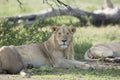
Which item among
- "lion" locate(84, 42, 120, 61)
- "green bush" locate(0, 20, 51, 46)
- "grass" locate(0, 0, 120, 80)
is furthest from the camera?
"green bush" locate(0, 20, 51, 46)

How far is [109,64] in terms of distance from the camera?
41.2 ft

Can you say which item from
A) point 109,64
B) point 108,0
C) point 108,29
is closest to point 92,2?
point 108,0

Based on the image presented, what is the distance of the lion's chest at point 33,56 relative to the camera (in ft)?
38.4

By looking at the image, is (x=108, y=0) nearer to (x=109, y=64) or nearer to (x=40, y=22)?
(x=40, y=22)

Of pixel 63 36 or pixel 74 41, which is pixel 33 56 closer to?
pixel 63 36

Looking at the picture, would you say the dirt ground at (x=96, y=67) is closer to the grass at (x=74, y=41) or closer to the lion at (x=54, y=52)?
the grass at (x=74, y=41)

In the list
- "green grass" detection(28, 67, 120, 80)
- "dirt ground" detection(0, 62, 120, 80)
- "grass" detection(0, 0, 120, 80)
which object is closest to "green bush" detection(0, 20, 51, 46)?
"grass" detection(0, 0, 120, 80)

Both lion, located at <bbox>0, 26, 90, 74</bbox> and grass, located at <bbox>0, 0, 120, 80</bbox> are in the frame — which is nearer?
grass, located at <bbox>0, 0, 120, 80</bbox>

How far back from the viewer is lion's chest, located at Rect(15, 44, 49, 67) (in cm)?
1171

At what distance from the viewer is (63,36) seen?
1163cm

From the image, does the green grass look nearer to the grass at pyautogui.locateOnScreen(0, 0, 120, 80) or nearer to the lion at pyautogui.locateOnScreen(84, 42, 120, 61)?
the grass at pyautogui.locateOnScreen(0, 0, 120, 80)

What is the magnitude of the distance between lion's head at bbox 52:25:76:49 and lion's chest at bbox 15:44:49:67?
1.50 feet

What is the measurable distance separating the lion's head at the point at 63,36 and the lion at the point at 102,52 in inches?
70.8

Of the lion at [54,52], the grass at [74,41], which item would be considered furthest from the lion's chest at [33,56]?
the grass at [74,41]
